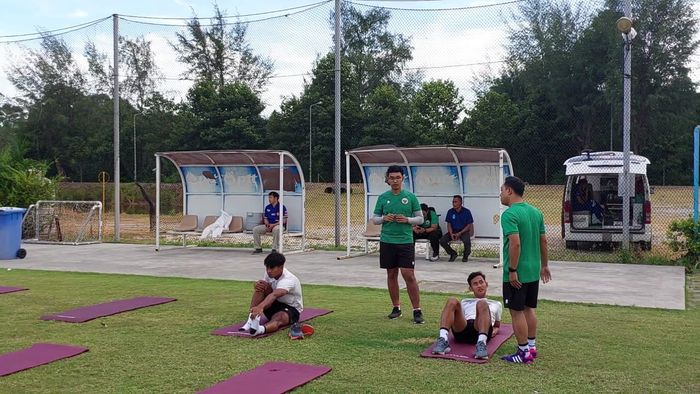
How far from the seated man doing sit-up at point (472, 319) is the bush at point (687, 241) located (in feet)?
24.3

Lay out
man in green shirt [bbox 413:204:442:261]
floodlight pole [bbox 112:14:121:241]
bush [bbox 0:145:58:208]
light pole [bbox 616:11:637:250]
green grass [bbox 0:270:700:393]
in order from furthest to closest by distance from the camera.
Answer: bush [bbox 0:145:58:208]
floodlight pole [bbox 112:14:121:241]
man in green shirt [bbox 413:204:442:261]
light pole [bbox 616:11:637:250]
green grass [bbox 0:270:700:393]

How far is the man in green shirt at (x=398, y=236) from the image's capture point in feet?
24.1

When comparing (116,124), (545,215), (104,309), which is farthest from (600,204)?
(116,124)

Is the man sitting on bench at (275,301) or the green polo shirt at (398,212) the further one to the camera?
the green polo shirt at (398,212)

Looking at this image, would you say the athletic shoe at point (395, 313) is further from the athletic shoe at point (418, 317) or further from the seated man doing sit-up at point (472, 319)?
the seated man doing sit-up at point (472, 319)

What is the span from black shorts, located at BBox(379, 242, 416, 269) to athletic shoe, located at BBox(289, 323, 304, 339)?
1251 mm

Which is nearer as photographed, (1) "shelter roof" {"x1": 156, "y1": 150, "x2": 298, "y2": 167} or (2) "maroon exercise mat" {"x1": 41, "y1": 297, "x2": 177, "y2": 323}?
(2) "maroon exercise mat" {"x1": 41, "y1": 297, "x2": 177, "y2": 323}

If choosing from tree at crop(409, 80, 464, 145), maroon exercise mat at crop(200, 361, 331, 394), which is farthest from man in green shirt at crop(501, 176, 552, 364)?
tree at crop(409, 80, 464, 145)

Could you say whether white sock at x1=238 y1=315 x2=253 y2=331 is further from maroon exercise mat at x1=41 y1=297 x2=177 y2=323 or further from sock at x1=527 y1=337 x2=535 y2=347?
sock at x1=527 y1=337 x2=535 y2=347

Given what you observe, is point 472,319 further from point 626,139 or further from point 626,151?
point 626,139

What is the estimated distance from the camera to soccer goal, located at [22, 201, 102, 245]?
1786 cm

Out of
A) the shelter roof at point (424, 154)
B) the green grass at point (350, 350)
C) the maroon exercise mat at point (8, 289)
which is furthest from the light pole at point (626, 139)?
the maroon exercise mat at point (8, 289)

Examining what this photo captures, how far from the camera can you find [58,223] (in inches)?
711

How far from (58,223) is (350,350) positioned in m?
14.2
